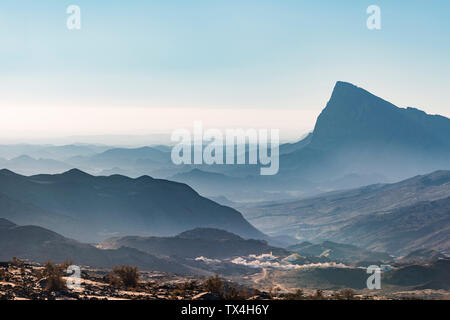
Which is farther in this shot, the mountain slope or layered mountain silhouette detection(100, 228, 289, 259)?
layered mountain silhouette detection(100, 228, 289, 259)

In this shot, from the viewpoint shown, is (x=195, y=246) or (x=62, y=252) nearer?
(x=62, y=252)

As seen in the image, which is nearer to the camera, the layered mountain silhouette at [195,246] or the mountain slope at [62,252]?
the mountain slope at [62,252]

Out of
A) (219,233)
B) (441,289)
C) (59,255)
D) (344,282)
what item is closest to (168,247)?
(219,233)

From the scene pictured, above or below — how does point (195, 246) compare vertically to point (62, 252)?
above

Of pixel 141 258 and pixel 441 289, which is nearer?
pixel 441 289
